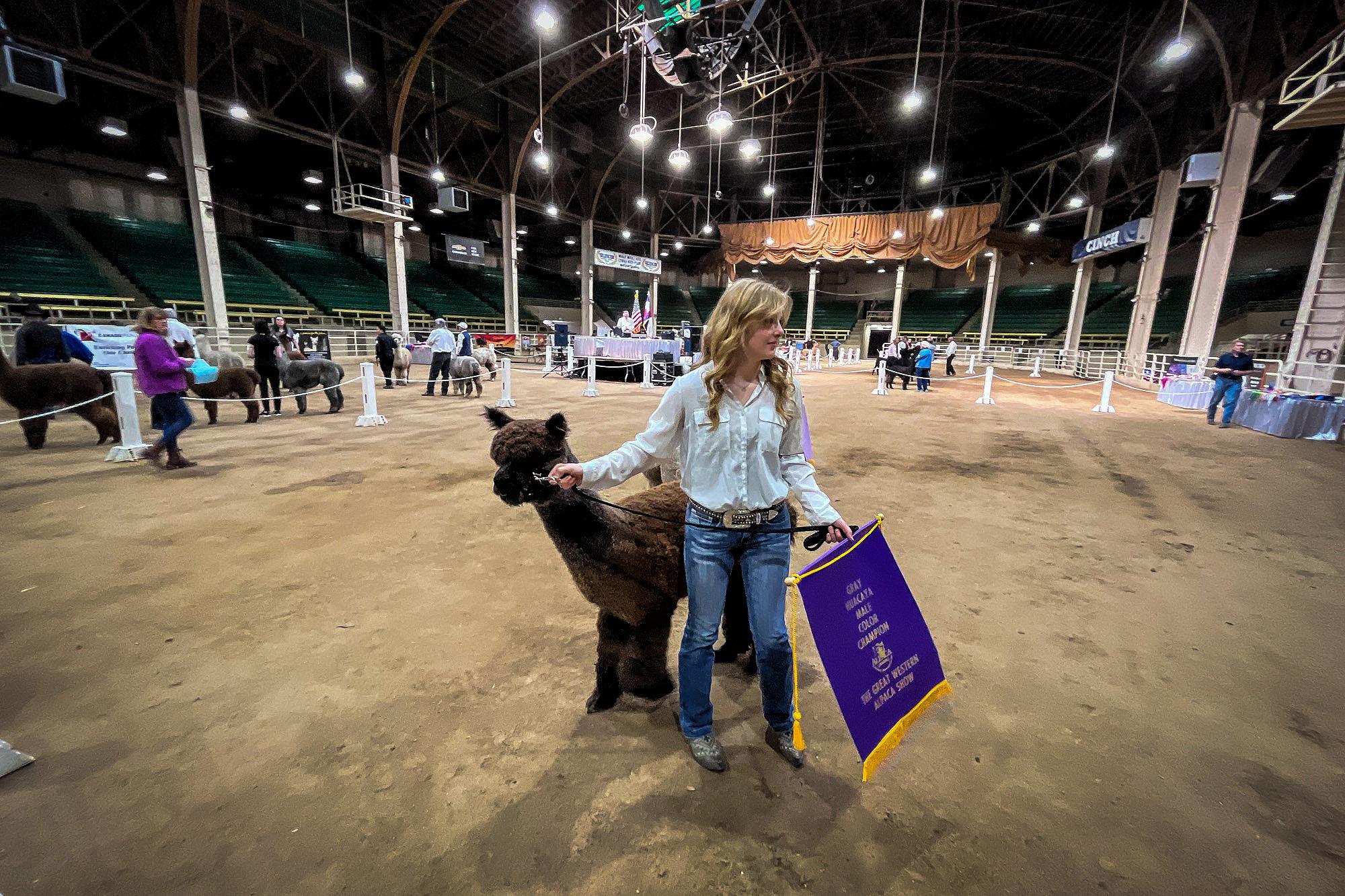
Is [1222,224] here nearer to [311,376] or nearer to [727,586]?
[727,586]

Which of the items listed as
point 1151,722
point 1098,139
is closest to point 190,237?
point 1151,722

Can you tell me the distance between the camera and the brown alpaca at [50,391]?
18.0 ft

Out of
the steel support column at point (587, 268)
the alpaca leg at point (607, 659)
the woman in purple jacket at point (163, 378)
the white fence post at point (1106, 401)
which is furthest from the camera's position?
the steel support column at point (587, 268)

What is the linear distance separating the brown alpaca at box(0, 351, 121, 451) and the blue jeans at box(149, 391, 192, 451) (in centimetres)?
150

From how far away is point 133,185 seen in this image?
64.8 feet

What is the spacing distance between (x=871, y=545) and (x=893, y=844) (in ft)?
3.10

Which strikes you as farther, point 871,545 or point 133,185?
point 133,185

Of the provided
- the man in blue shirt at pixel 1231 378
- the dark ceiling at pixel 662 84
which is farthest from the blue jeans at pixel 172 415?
the man in blue shirt at pixel 1231 378

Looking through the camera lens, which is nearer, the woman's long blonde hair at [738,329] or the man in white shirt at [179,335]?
the woman's long blonde hair at [738,329]

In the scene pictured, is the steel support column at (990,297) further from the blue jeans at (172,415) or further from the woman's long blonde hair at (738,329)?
the blue jeans at (172,415)

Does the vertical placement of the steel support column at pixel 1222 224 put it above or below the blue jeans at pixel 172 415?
above

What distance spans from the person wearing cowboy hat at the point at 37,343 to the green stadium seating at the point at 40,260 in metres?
12.1

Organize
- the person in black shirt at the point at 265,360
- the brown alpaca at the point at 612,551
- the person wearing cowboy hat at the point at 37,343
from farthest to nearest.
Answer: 1. the person in black shirt at the point at 265,360
2. the person wearing cowboy hat at the point at 37,343
3. the brown alpaca at the point at 612,551

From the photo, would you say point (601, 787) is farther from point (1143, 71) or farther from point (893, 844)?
point (1143, 71)
